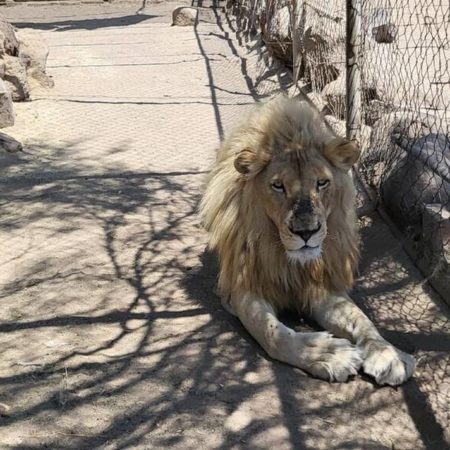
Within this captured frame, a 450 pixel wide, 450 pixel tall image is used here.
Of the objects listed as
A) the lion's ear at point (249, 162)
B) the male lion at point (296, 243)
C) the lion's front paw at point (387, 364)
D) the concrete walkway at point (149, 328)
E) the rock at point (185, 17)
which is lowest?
the rock at point (185, 17)

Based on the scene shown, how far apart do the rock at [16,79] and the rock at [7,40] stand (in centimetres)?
14

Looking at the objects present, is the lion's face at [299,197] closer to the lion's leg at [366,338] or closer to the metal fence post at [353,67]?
the lion's leg at [366,338]

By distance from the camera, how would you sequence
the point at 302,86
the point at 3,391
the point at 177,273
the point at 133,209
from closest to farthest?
the point at 3,391 → the point at 177,273 → the point at 133,209 → the point at 302,86

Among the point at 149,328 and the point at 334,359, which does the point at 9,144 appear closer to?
the point at 149,328

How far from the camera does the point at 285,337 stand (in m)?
3.10

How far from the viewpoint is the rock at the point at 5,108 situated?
662 cm

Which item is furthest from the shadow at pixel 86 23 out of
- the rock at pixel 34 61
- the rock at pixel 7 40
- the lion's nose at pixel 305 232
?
the lion's nose at pixel 305 232

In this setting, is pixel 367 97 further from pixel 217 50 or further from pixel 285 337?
pixel 217 50

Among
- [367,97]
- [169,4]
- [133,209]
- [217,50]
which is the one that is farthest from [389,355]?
[169,4]

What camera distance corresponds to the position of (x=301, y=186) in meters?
3.12

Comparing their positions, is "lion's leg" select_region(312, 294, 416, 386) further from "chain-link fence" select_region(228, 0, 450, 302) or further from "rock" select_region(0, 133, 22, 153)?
"rock" select_region(0, 133, 22, 153)

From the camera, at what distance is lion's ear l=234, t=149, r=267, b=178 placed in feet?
10.6

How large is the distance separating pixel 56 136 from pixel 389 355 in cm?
439

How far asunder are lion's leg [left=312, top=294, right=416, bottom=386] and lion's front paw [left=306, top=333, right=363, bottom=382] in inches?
1.9
